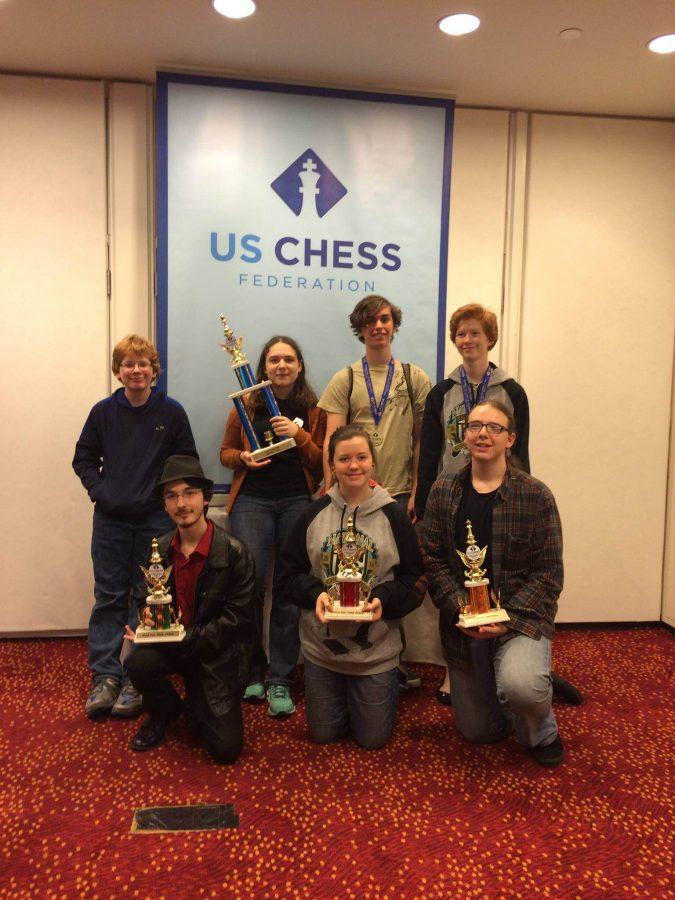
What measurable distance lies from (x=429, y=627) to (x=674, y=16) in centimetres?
308

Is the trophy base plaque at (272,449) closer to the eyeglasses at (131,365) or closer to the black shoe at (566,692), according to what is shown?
the eyeglasses at (131,365)

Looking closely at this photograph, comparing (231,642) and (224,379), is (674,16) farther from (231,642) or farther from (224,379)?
(231,642)

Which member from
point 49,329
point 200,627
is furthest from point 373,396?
point 49,329

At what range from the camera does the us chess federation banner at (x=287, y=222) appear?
3.62 meters

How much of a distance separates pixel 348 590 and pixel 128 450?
1.27 meters

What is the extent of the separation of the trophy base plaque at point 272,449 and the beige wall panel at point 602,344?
1.76 meters

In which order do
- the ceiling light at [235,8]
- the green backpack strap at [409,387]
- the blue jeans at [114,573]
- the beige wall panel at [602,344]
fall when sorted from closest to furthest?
the ceiling light at [235,8], the blue jeans at [114,573], the green backpack strap at [409,387], the beige wall panel at [602,344]

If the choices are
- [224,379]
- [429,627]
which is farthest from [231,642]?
[224,379]

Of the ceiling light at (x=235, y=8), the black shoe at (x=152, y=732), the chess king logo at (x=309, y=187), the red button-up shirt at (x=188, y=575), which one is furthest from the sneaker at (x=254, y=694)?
the ceiling light at (x=235, y=8)

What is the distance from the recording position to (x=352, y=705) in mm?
2768

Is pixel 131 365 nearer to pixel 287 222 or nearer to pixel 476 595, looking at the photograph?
pixel 287 222

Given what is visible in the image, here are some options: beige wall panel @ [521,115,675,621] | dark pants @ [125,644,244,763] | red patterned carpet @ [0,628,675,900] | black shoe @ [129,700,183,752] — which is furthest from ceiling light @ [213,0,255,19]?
red patterned carpet @ [0,628,675,900]

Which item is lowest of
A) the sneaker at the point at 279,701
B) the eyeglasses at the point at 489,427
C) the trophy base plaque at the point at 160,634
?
the sneaker at the point at 279,701

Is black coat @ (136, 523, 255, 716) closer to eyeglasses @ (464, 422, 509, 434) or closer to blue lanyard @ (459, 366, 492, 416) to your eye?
eyeglasses @ (464, 422, 509, 434)
